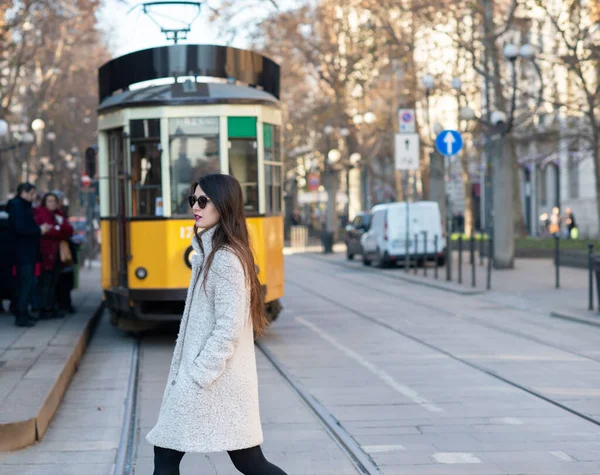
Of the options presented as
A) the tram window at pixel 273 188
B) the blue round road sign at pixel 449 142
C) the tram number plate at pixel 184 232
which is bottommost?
the tram number plate at pixel 184 232

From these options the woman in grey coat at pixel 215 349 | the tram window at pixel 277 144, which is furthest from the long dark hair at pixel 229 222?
the tram window at pixel 277 144

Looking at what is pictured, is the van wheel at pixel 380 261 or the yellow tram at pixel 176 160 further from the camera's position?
the van wheel at pixel 380 261

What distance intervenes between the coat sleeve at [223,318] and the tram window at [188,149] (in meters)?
9.16

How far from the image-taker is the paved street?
764 centimetres

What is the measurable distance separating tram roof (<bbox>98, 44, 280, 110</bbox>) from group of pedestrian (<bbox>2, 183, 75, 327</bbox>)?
160cm

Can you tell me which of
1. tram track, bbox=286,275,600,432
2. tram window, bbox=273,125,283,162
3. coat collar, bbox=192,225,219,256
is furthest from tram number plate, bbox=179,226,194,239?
coat collar, bbox=192,225,219,256

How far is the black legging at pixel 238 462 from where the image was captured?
510 centimetres

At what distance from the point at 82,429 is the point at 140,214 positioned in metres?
5.49

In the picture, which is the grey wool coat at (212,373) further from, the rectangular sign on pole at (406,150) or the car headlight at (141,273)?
the rectangular sign on pole at (406,150)

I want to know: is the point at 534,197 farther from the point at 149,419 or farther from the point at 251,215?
the point at 149,419

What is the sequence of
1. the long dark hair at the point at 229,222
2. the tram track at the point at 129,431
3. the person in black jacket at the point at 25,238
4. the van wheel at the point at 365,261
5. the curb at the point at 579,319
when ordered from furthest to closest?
the van wheel at the point at 365,261 < the curb at the point at 579,319 < the person in black jacket at the point at 25,238 < the tram track at the point at 129,431 < the long dark hair at the point at 229,222

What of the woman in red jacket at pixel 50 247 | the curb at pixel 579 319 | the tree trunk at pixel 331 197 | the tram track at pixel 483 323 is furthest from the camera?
the tree trunk at pixel 331 197

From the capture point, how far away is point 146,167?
46.8ft

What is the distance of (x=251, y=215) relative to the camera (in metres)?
14.2
